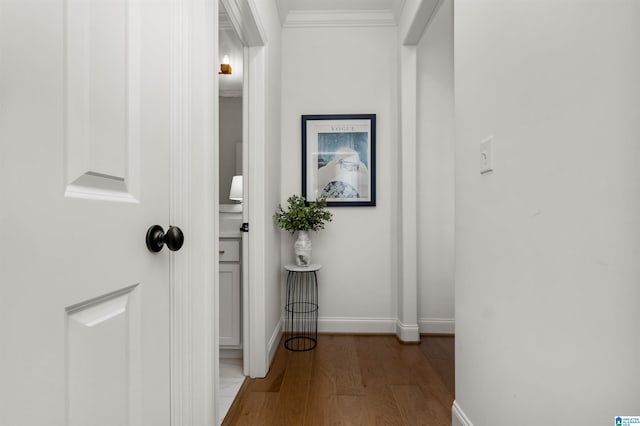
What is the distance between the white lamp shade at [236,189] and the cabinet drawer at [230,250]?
48 cm

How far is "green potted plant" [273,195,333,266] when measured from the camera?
2.55 m

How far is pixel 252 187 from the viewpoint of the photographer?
2.11m

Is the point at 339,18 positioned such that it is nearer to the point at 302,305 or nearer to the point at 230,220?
the point at 230,220

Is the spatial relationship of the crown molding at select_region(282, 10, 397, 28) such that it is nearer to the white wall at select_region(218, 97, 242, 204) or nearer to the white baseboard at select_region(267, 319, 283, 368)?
the white wall at select_region(218, 97, 242, 204)

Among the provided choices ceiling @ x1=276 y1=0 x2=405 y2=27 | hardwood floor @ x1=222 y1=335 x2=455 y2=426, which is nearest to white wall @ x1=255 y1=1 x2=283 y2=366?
ceiling @ x1=276 y1=0 x2=405 y2=27

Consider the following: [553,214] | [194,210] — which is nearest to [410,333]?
[553,214]

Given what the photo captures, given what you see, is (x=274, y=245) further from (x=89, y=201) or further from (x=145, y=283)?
(x=89, y=201)

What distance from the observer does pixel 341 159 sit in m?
2.89

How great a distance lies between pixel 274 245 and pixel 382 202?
1012 mm

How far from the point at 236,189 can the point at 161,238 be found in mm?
1883

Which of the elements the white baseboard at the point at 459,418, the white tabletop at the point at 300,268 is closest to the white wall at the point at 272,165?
the white tabletop at the point at 300,268

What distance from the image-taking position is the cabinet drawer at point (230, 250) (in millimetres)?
2285

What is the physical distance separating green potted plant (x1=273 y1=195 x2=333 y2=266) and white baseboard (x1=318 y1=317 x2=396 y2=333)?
619 mm

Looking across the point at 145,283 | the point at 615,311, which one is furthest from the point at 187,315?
the point at 615,311
